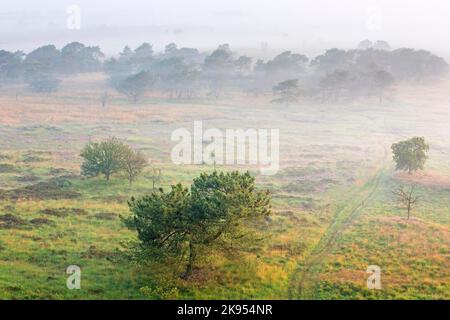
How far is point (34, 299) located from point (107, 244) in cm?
1024

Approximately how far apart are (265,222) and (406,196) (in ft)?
53.9

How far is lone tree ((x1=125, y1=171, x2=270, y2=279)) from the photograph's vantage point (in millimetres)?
30094

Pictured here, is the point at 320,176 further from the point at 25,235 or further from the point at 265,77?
the point at 265,77

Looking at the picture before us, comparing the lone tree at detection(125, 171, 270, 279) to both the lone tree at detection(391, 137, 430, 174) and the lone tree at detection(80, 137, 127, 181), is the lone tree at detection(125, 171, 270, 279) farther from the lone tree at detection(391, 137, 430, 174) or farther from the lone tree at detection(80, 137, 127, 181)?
the lone tree at detection(391, 137, 430, 174)

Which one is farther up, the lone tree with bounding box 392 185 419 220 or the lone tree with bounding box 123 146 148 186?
the lone tree with bounding box 123 146 148 186

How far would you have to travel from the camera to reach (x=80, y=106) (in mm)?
124000

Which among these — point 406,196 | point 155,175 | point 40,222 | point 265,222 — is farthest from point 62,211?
point 406,196

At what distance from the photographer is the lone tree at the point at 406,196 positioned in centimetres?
4864

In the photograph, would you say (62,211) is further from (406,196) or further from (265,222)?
(406,196)

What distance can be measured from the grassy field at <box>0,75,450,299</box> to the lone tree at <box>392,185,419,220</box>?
3.98 feet

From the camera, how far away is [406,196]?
48812mm

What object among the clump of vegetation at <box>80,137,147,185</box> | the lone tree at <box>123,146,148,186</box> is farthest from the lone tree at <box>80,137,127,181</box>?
the lone tree at <box>123,146,148,186</box>

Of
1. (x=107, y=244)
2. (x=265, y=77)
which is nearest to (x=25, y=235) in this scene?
(x=107, y=244)

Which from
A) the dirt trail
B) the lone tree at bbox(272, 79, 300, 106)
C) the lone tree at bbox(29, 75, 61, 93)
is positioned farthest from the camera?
the lone tree at bbox(29, 75, 61, 93)
